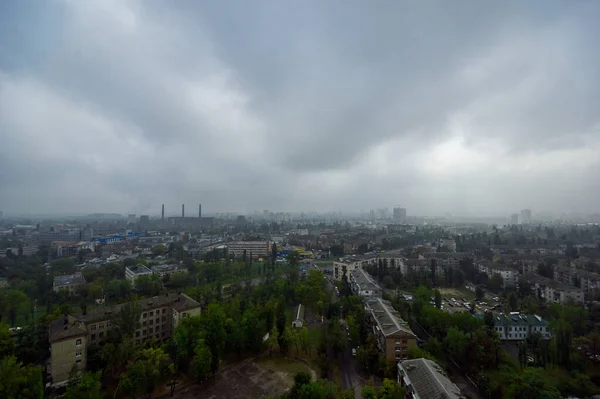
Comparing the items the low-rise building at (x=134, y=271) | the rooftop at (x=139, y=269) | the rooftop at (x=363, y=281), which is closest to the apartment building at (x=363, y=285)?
the rooftop at (x=363, y=281)

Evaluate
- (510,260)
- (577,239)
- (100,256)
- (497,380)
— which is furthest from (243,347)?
(577,239)

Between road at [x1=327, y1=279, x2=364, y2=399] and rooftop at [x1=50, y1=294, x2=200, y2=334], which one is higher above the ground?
rooftop at [x1=50, y1=294, x2=200, y2=334]

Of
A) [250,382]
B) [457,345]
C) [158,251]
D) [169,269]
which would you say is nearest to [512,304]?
[457,345]

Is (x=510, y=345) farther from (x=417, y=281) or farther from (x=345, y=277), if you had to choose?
(x=345, y=277)

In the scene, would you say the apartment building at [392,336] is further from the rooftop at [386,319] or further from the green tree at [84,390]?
the green tree at [84,390]

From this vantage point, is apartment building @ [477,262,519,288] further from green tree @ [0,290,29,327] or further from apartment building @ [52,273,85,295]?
green tree @ [0,290,29,327]

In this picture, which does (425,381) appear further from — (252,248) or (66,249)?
(66,249)

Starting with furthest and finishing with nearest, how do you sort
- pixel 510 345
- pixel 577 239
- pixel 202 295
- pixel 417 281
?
pixel 577 239 → pixel 417 281 → pixel 202 295 → pixel 510 345

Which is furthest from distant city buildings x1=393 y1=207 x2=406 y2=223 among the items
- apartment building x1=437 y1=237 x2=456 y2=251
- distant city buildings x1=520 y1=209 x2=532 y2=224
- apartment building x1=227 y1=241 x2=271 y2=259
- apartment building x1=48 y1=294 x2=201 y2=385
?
apartment building x1=48 y1=294 x2=201 y2=385
